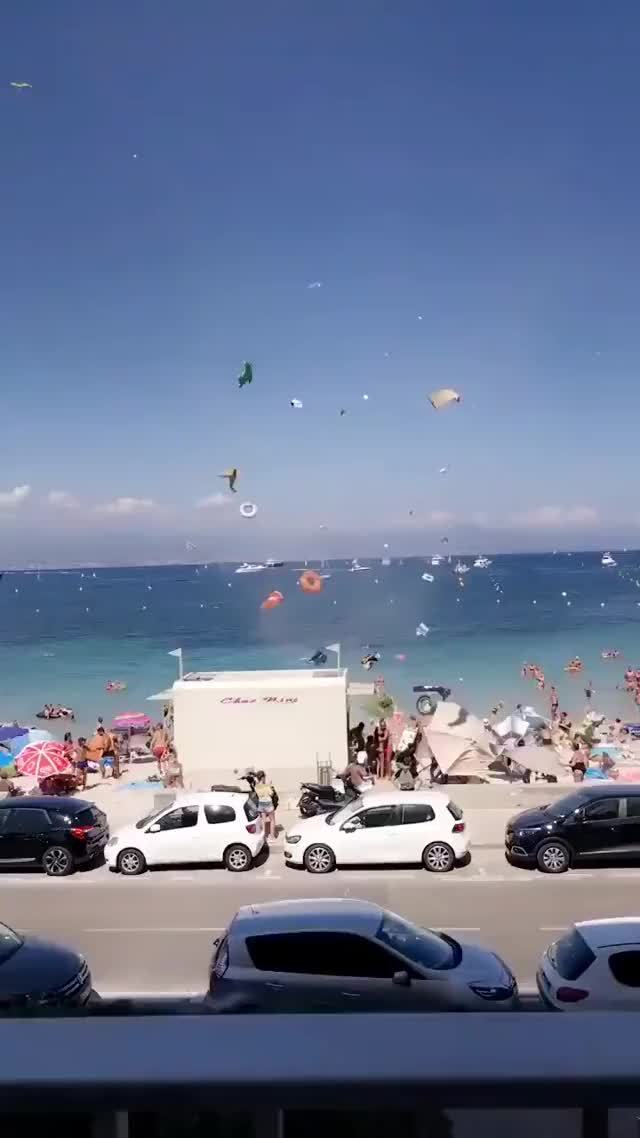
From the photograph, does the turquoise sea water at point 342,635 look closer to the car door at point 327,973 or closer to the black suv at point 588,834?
the black suv at point 588,834

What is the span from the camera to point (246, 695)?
13844mm

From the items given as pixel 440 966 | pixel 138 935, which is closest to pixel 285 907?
pixel 440 966

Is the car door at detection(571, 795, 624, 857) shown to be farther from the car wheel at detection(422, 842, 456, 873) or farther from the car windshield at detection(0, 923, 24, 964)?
the car windshield at detection(0, 923, 24, 964)

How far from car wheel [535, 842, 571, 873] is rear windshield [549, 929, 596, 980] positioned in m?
4.22

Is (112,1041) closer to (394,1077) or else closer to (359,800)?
(394,1077)

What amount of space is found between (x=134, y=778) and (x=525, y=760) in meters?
7.49

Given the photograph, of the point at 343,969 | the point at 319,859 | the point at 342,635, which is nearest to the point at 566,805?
the point at 319,859

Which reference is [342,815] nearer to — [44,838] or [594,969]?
[44,838]

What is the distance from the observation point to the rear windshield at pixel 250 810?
10555 mm

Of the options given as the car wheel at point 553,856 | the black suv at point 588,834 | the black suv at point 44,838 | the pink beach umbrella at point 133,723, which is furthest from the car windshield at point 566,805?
the pink beach umbrella at point 133,723

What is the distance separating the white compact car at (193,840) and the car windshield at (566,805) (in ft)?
11.8

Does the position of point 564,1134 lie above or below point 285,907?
above

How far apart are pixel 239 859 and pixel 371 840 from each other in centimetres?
163

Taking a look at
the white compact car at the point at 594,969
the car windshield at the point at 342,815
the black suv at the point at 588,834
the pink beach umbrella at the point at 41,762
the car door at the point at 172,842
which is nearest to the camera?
the white compact car at the point at 594,969
